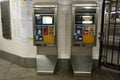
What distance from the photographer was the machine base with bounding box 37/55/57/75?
11.8 ft

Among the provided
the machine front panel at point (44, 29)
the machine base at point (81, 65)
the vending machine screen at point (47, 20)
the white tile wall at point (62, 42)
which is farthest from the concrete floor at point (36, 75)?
the vending machine screen at point (47, 20)

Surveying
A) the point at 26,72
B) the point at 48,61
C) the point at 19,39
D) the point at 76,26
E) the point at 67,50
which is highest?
the point at 76,26

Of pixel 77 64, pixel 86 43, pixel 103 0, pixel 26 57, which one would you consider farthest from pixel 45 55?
pixel 103 0

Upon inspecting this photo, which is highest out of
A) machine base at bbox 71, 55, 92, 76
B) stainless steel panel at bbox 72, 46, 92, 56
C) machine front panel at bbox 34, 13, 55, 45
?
Result: machine front panel at bbox 34, 13, 55, 45

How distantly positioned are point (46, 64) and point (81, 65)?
791 mm

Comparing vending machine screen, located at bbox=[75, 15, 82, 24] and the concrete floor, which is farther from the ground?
vending machine screen, located at bbox=[75, 15, 82, 24]

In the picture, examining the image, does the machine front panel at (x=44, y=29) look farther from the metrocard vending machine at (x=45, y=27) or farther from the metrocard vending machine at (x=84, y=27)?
the metrocard vending machine at (x=84, y=27)

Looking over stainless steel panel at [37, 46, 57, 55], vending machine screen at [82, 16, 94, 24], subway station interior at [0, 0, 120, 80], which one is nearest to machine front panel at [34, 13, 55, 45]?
subway station interior at [0, 0, 120, 80]

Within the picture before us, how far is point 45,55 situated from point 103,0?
1.76 meters

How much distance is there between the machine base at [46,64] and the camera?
11.8 ft

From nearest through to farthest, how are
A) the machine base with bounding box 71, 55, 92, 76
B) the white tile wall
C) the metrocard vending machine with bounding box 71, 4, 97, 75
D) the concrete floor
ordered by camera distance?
1. the metrocard vending machine with bounding box 71, 4, 97, 75
2. the concrete floor
3. the machine base with bounding box 71, 55, 92, 76
4. the white tile wall

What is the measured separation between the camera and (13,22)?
4059mm

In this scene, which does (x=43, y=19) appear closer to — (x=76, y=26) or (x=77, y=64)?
(x=76, y=26)

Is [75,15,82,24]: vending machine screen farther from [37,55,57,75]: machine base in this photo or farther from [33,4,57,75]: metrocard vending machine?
[37,55,57,75]: machine base
